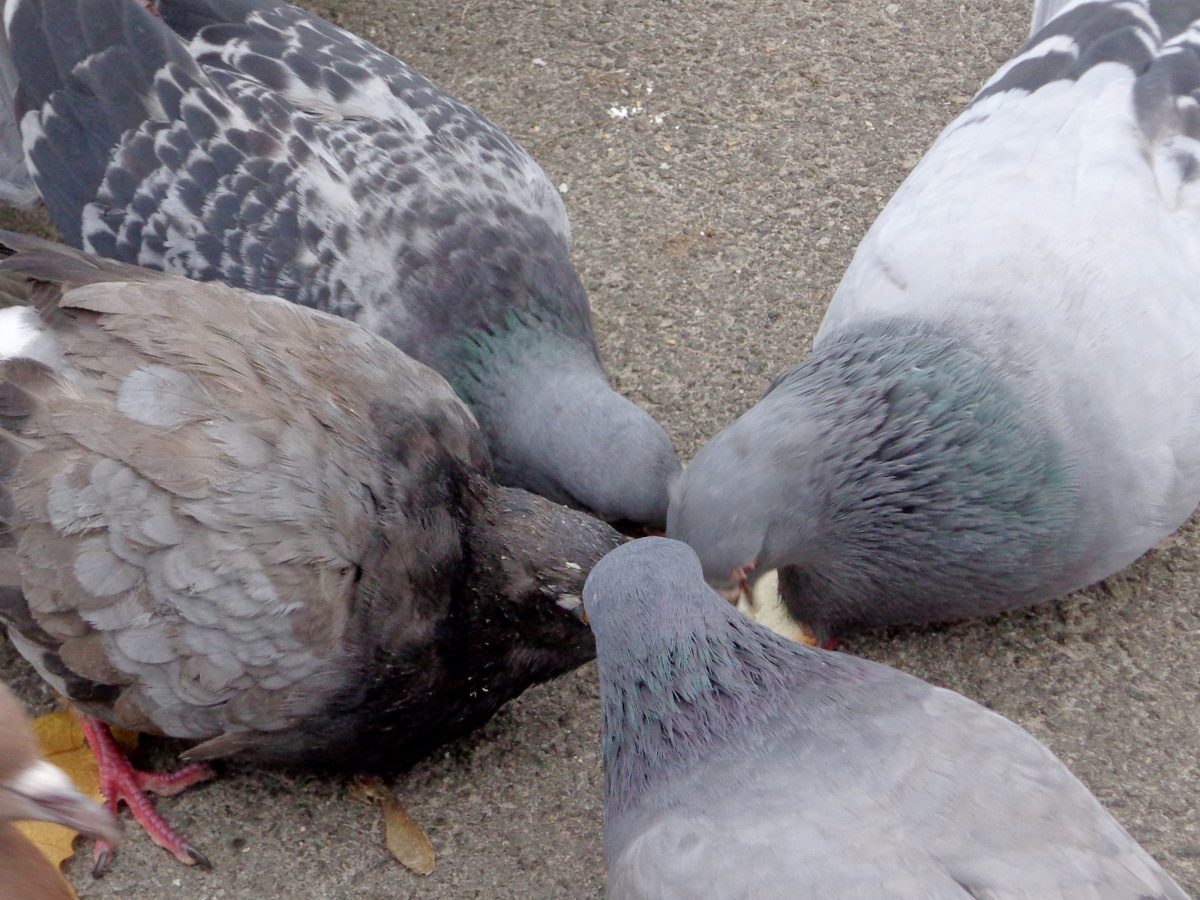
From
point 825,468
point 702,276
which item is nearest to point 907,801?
point 825,468

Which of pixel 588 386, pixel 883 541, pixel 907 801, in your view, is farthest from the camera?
pixel 588 386

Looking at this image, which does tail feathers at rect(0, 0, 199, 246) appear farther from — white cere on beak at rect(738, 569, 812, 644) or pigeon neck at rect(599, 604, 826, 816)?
pigeon neck at rect(599, 604, 826, 816)

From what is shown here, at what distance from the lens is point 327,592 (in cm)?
275

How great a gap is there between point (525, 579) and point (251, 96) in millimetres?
1754

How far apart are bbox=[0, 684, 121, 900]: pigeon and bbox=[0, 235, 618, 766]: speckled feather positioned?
50cm

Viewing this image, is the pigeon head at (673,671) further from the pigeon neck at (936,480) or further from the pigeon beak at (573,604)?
the pigeon neck at (936,480)

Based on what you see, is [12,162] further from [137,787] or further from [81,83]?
[137,787]

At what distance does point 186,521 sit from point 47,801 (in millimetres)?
683

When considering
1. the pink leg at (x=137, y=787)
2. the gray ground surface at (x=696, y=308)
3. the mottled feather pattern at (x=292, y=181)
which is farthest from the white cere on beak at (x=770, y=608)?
the pink leg at (x=137, y=787)

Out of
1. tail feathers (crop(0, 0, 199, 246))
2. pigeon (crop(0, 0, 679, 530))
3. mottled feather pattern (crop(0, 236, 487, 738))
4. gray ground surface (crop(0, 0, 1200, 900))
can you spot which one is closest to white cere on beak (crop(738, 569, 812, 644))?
gray ground surface (crop(0, 0, 1200, 900))

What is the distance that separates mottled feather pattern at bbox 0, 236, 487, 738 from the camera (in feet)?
8.90

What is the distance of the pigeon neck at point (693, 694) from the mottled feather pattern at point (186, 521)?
710 mm

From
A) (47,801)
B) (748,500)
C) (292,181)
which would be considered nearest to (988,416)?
(748,500)

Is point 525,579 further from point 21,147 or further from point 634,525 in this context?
point 21,147
